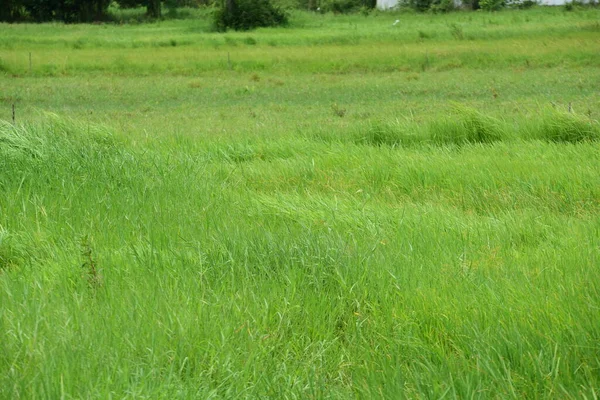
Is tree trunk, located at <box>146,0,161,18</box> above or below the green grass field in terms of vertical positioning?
above

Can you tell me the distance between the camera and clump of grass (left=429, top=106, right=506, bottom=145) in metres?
8.97

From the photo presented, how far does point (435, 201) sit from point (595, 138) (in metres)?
3.04

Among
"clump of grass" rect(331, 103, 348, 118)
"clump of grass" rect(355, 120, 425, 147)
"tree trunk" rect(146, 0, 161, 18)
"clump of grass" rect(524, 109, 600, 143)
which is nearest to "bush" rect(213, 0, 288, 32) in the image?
"tree trunk" rect(146, 0, 161, 18)

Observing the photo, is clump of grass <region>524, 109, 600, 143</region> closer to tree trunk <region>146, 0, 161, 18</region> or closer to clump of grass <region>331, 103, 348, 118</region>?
clump of grass <region>331, 103, 348, 118</region>

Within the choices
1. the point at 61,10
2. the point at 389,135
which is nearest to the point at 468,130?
the point at 389,135

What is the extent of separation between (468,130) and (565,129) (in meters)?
1.05

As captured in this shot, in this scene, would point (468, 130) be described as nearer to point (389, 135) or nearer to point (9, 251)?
point (389, 135)

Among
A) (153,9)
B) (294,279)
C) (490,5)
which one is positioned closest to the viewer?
(294,279)

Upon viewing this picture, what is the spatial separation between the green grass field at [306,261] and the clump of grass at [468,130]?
22 millimetres

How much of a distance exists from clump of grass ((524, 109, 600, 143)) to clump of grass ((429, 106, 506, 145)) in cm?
38

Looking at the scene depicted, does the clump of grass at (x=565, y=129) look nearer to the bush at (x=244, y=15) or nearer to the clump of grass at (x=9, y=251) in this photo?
the clump of grass at (x=9, y=251)

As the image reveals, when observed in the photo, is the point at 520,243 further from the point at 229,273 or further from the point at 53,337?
the point at 53,337

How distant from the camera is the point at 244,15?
1628 inches

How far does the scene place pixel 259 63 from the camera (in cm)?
2559
